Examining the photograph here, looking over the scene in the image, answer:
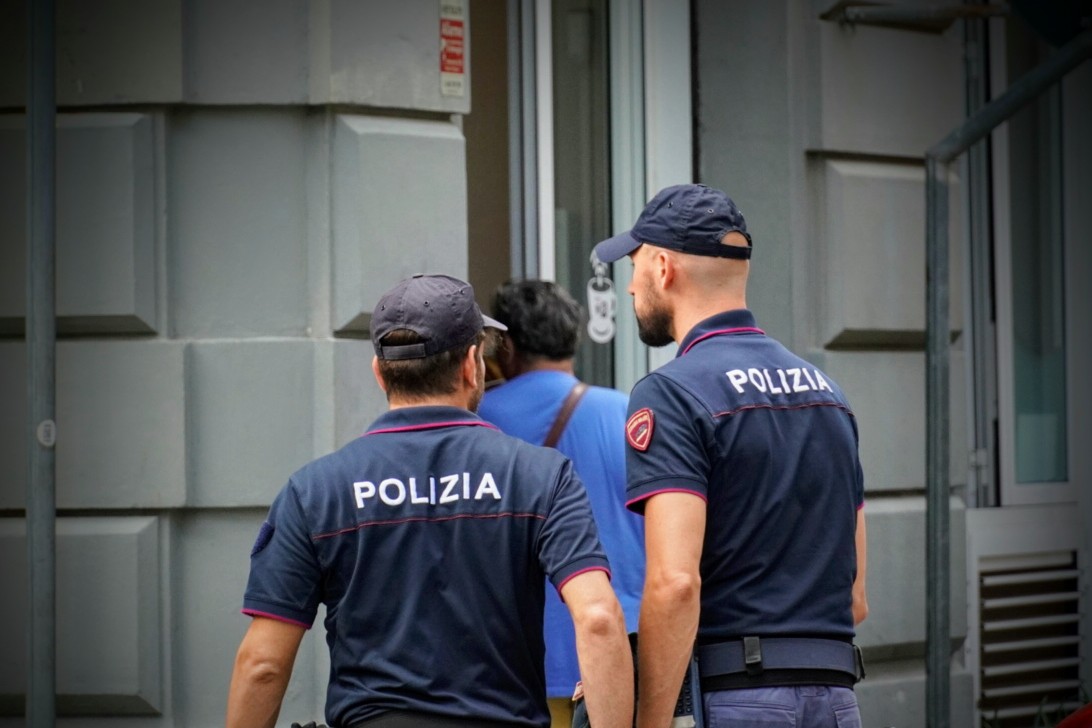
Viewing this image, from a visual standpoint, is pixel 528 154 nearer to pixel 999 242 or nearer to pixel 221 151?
pixel 221 151

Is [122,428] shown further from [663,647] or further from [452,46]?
[663,647]

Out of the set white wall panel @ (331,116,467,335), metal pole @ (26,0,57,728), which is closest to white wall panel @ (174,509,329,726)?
metal pole @ (26,0,57,728)

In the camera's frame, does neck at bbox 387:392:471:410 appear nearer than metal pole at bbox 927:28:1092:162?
Yes

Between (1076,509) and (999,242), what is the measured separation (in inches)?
51.2

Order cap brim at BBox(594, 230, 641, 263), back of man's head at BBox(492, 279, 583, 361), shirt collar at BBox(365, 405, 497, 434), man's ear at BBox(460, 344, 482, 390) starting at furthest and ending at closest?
A: back of man's head at BBox(492, 279, 583, 361) → cap brim at BBox(594, 230, 641, 263) → man's ear at BBox(460, 344, 482, 390) → shirt collar at BBox(365, 405, 497, 434)

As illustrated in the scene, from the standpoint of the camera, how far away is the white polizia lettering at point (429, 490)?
8.39ft

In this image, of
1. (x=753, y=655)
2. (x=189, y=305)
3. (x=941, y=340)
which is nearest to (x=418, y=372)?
(x=753, y=655)

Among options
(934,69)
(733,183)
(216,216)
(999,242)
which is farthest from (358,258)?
(999,242)

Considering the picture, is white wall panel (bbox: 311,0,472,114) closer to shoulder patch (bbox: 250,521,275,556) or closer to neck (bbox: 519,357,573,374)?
neck (bbox: 519,357,573,374)

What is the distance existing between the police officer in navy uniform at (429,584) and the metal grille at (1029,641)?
3849mm

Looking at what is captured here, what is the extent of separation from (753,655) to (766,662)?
3cm

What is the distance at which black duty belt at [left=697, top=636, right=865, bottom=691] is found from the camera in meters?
2.72

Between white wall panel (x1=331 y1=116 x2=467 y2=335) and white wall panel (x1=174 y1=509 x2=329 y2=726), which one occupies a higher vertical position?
white wall panel (x1=331 y1=116 x2=467 y2=335)

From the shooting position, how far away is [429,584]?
254 cm
